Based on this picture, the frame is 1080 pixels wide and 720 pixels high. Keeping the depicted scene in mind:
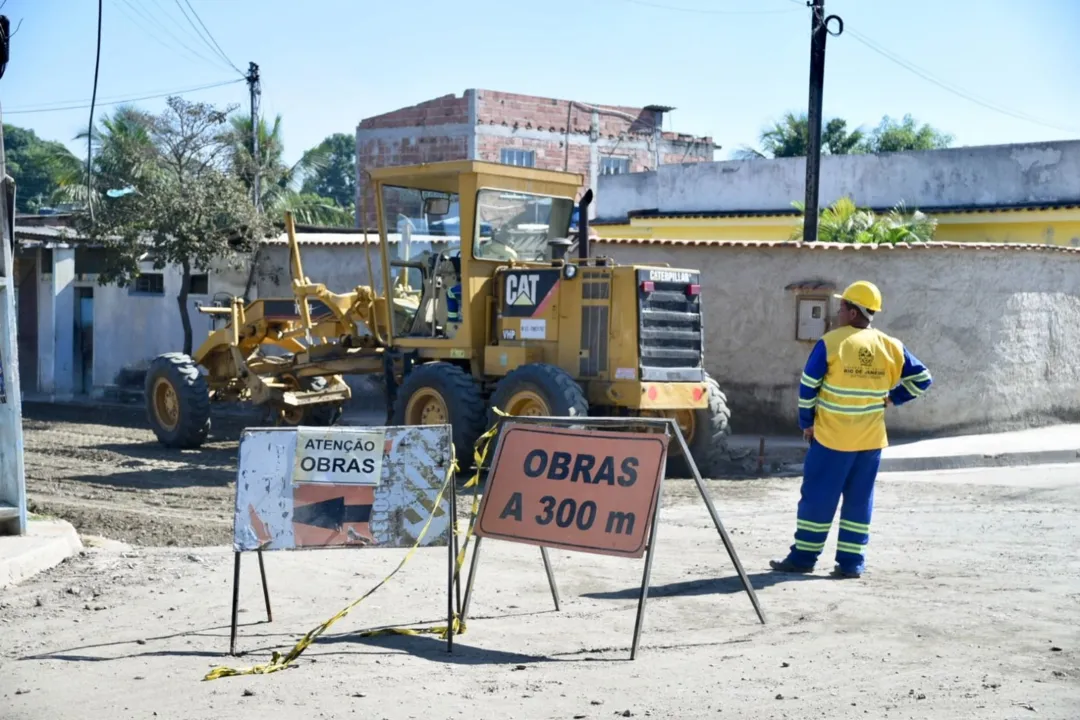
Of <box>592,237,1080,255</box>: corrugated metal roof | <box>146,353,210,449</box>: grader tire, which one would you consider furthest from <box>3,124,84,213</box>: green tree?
<box>592,237,1080,255</box>: corrugated metal roof

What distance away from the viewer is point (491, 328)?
48.0 feet

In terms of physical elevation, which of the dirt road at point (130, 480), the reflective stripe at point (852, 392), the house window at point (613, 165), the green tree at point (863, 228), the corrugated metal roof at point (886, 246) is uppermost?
the house window at point (613, 165)

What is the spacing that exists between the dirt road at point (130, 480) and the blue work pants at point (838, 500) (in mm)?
4541

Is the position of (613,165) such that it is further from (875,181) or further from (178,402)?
(178,402)

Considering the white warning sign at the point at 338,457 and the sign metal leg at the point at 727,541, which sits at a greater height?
the white warning sign at the point at 338,457

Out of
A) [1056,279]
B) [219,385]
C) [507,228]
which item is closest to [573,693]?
[507,228]

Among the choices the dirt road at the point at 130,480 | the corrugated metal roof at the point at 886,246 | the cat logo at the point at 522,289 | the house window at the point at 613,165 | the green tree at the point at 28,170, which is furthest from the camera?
the green tree at the point at 28,170

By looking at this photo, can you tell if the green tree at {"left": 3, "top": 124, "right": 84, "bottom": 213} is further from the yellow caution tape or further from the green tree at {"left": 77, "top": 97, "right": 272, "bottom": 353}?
the yellow caution tape

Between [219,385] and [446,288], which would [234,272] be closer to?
[219,385]


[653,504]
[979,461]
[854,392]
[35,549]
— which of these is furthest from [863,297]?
[979,461]

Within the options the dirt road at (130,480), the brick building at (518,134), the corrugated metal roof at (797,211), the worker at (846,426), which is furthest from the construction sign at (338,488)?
the brick building at (518,134)

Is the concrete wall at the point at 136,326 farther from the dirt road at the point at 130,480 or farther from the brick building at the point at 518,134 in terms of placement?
the brick building at the point at 518,134

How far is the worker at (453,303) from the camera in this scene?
14.9 meters

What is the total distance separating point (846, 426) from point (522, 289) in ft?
19.9
